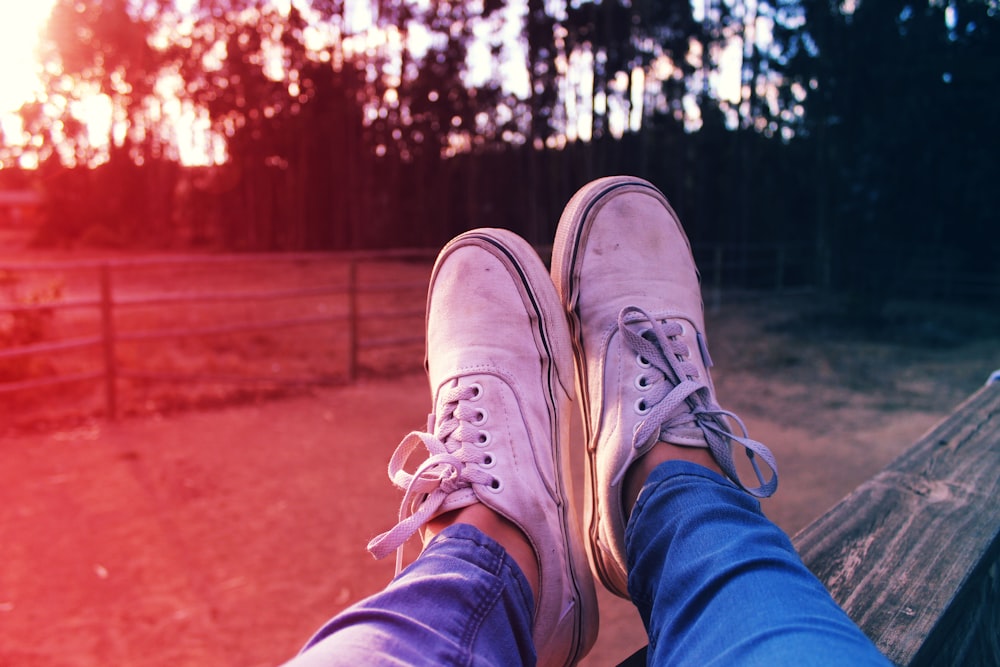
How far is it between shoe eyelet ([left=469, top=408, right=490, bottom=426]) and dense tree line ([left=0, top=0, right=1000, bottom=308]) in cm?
288

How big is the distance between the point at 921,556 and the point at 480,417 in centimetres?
60

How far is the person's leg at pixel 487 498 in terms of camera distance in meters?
0.60

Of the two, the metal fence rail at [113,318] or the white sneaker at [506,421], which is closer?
the white sneaker at [506,421]

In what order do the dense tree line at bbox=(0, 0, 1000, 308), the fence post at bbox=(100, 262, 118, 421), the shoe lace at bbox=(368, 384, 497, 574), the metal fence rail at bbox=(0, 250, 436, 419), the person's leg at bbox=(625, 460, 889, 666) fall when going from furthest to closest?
1. the dense tree line at bbox=(0, 0, 1000, 308)
2. the fence post at bbox=(100, 262, 118, 421)
3. the metal fence rail at bbox=(0, 250, 436, 419)
4. the shoe lace at bbox=(368, 384, 497, 574)
5. the person's leg at bbox=(625, 460, 889, 666)

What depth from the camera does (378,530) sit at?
207cm

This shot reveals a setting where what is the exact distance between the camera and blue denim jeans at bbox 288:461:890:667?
0.52 m

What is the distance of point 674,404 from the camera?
39.0 inches

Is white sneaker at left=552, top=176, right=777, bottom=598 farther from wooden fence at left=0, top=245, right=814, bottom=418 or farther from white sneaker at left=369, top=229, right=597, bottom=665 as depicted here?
wooden fence at left=0, top=245, right=814, bottom=418

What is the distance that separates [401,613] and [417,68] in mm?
12653

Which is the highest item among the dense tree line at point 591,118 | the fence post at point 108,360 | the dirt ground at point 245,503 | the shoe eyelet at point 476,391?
the dense tree line at point 591,118

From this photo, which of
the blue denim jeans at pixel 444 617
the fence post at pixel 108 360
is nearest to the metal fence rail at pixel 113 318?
the fence post at pixel 108 360

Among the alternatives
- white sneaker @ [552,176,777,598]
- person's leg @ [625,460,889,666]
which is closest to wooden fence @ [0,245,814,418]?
white sneaker @ [552,176,777,598]

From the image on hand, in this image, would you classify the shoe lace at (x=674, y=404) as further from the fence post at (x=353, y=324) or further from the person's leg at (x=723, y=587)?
the fence post at (x=353, y=324)

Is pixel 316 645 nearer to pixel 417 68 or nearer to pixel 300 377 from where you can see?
pixel 300 377
